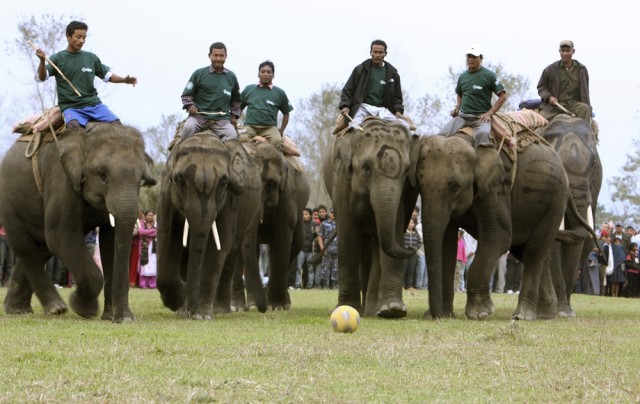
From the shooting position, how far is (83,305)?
559 inches

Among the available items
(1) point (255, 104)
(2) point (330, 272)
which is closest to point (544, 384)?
(1) point (255, 104)

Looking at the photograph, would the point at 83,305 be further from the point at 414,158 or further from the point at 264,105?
the point at 264,105

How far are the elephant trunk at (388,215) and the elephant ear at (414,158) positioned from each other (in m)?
0.57

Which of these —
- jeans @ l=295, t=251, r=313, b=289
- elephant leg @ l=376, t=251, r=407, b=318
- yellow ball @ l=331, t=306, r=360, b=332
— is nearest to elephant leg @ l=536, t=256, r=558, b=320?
elephant leg @ l=376, t=251, r=407, b=318

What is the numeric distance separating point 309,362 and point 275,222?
397 inches

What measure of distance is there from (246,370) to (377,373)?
90 cm

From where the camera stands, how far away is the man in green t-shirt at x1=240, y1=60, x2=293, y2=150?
1905 centimetres

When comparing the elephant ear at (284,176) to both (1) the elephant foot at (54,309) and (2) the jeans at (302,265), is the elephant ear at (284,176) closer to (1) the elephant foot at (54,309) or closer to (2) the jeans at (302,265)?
(1) the elephant foot at (54,309)

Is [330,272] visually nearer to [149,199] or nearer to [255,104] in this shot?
[255,104]

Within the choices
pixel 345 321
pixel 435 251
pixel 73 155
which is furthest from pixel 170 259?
pixel 345 321

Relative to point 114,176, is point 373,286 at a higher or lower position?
lower

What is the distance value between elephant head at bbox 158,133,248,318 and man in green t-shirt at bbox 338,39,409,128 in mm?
→ 1822

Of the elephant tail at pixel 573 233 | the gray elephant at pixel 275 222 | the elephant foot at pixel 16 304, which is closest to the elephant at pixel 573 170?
the elephant tail at pixel 573 233

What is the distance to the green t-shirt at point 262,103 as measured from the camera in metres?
19.0
